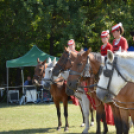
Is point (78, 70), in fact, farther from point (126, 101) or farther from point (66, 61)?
point (66, 61)

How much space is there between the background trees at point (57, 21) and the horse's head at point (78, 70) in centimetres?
1106

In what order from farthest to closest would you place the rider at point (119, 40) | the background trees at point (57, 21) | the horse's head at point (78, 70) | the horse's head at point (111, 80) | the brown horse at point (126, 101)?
the background trees at point (57, 21)
the rider at point (119, 40)
the horse's head at point (78, 70)
the brown horse at point (126, 101)
the horse's head at point (111, 80)

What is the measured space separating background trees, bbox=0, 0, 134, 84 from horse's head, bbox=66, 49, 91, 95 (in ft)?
36.3

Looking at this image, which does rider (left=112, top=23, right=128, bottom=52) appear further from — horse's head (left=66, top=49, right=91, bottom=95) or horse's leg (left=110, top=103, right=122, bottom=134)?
horse's leg (left=110, top=103, right=122, bottom=134)

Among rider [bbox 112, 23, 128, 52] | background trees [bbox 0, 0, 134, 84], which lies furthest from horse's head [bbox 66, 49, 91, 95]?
background trees [bbox 0, 0, 134, 84]

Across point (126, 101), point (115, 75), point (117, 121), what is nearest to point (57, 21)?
point (117, 121)

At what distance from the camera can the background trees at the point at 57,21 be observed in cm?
1722

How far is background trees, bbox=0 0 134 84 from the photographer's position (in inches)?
678

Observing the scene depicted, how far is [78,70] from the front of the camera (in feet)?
19.3

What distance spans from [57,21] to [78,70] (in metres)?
12.8

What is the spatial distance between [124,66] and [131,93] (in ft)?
2.06

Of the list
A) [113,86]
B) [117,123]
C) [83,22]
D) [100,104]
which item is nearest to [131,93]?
[113,86]

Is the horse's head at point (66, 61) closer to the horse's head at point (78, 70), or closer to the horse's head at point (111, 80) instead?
the horse's head at point (78, 70)

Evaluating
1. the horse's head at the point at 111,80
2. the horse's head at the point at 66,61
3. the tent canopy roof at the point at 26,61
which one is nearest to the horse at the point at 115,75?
the horse's head at the point at 111,80
